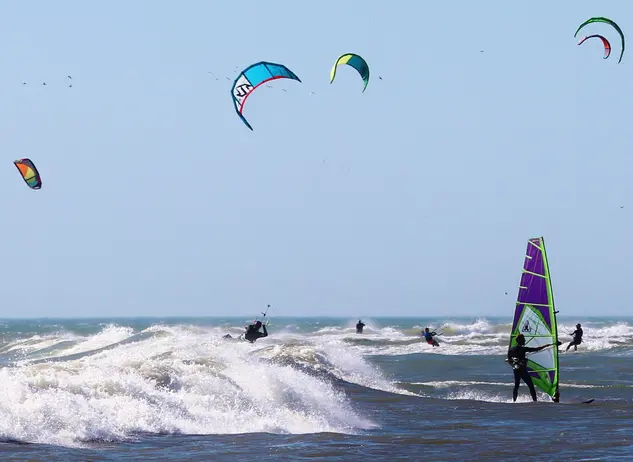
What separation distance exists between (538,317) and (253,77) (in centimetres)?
720

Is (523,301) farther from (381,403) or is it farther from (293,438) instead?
(293,438)

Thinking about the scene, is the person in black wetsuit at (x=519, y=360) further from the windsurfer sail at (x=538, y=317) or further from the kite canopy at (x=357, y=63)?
the kite canopy at (x=357, y=63)

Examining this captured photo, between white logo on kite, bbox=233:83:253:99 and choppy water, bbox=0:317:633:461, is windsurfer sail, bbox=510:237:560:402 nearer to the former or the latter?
choppy water, bbox=0:317:633:461

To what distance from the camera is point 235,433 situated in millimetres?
11555

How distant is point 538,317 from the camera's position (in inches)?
613

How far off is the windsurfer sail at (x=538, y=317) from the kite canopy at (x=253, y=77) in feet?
18.8

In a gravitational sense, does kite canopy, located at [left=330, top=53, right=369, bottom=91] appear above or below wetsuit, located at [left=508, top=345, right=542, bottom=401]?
above

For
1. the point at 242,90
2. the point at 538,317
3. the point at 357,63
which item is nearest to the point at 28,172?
the point at 242,90

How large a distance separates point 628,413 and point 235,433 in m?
5.65

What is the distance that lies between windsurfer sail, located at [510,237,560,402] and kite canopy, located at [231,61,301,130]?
18.8ft

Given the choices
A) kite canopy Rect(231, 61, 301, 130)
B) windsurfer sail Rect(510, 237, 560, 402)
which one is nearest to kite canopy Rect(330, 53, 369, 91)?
kite canopy Rect(231, 61, 301, 130)

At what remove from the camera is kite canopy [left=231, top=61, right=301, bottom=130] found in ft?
61.9

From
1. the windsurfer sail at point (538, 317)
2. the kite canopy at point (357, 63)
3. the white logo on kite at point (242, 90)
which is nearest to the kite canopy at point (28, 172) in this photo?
the white logo on kite at point (242, 90)

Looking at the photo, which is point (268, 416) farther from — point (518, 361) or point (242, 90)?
point (242, 90)
